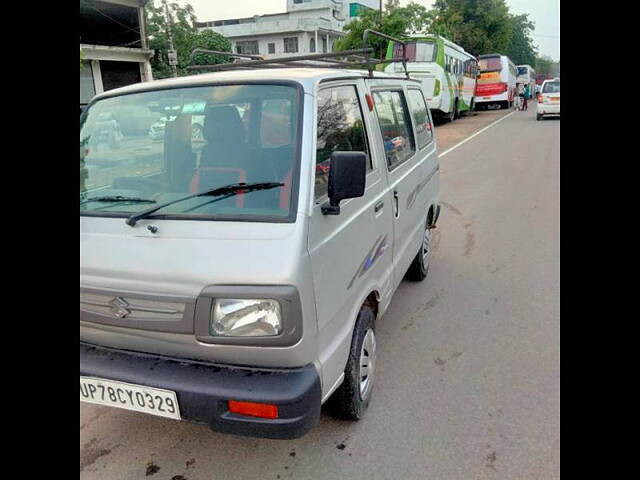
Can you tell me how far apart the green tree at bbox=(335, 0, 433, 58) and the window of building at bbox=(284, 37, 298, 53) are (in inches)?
839

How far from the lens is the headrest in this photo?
2.55 metres

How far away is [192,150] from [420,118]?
265cm

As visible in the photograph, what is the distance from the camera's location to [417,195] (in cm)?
408

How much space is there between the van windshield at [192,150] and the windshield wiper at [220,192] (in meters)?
0.02

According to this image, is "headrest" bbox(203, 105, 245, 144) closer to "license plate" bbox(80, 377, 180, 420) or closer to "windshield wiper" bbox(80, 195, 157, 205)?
"windshield wiper" bbox(80, 195, 157, 205)

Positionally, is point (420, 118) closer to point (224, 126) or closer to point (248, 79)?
point (248, 79)

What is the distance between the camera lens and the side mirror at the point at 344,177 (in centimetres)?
219

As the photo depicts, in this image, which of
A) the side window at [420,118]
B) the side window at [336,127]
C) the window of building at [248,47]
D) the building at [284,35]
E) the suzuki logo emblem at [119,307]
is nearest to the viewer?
the suzuki logo emblem at [119,307]

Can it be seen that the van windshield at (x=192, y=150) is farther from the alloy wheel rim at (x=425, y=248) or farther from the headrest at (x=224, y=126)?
the alloy wheel rim at (x=425, y=248)

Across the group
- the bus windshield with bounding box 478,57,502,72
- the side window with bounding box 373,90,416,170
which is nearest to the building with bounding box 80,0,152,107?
the bus windshield with bounding box 478,57,502,72

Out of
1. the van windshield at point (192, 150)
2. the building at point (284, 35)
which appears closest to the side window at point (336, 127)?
the van windshield at point (192, 150)

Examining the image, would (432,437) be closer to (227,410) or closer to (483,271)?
(227,410)

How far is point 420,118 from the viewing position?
4613mm
